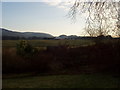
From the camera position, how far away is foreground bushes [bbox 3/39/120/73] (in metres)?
16.3

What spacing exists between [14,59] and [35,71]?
Answer: 75.7 inches

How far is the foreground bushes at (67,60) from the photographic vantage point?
53.4ft

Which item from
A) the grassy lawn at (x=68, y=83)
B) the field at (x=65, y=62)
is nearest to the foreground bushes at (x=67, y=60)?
the field at (x=65, y=62)

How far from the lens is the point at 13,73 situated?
16.7 meters

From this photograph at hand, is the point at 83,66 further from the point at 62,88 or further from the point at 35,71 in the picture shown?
the point at 62,88

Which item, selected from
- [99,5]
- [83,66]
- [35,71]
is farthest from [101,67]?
[99,5]

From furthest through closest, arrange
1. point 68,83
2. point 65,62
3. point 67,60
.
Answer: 1. point 67,60
2. point 65,62
3. point 68,83

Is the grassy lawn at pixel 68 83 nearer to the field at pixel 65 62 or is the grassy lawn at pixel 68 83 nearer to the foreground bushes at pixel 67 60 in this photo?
the field at pixel 65 62

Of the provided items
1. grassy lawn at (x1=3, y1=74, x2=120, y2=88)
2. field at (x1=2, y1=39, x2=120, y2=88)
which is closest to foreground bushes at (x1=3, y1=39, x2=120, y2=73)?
field at (x1=2, y1=39, x2=120, y2=88)

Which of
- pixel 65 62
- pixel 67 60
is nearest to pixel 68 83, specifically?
pixel 65 62

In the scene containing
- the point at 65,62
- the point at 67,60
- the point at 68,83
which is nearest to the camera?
the point at 68,83

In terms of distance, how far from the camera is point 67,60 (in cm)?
1950

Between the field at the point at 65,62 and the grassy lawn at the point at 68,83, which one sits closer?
the grassy lawn at the point at 68,83

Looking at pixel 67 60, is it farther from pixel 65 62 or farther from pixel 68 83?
pixel 68 83
